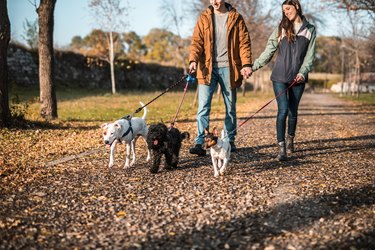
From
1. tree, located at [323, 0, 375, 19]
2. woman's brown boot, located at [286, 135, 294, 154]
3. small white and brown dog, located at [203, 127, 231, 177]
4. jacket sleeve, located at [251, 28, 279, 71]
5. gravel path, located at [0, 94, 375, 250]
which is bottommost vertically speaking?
gravel path, located at [0, 94, 375, 250]

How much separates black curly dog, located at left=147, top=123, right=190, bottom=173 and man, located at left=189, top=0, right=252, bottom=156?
1.20 meters

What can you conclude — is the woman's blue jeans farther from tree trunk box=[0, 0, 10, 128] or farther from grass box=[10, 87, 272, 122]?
tree trunk box=[0, 0, 10, 128]

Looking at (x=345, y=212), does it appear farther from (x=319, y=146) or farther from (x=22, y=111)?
(x=22, y=111)

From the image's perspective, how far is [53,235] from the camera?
3.83 metres


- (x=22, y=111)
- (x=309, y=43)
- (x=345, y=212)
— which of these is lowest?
(x=345, y=212)

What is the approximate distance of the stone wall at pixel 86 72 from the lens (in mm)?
33625

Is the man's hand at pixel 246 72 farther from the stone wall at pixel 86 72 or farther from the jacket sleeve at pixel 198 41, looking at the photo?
the stone wall at pixel 86 72

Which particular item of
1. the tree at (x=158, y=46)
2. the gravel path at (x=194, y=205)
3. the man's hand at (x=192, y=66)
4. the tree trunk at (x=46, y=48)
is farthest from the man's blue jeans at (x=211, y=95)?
the tree at (x=158, y=46)

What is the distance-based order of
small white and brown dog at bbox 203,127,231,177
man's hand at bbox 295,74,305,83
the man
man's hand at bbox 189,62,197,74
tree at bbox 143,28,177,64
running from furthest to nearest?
1. tree at bbox 143,28,177,64
2. the man
3. man's hand at bbox 189,62,197,74
4. man's hand at bbox 295,74,305,83
5. small white and brown dog at bbox 203,127,231,177

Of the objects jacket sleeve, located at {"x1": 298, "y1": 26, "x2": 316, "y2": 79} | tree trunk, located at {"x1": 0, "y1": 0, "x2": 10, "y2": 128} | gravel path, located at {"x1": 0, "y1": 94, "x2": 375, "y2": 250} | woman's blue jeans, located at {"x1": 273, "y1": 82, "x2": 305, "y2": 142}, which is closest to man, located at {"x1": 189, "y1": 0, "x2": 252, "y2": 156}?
woman's blue jeans, located at {"x1": 273, "y1": 82, "x2": 305, "y2": 142}

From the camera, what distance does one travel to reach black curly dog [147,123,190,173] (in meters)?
6.04

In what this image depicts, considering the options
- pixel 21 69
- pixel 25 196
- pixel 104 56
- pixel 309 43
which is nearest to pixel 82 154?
pixel 25 196

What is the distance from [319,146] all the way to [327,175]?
114 inches

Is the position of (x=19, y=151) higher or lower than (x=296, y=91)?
lower
